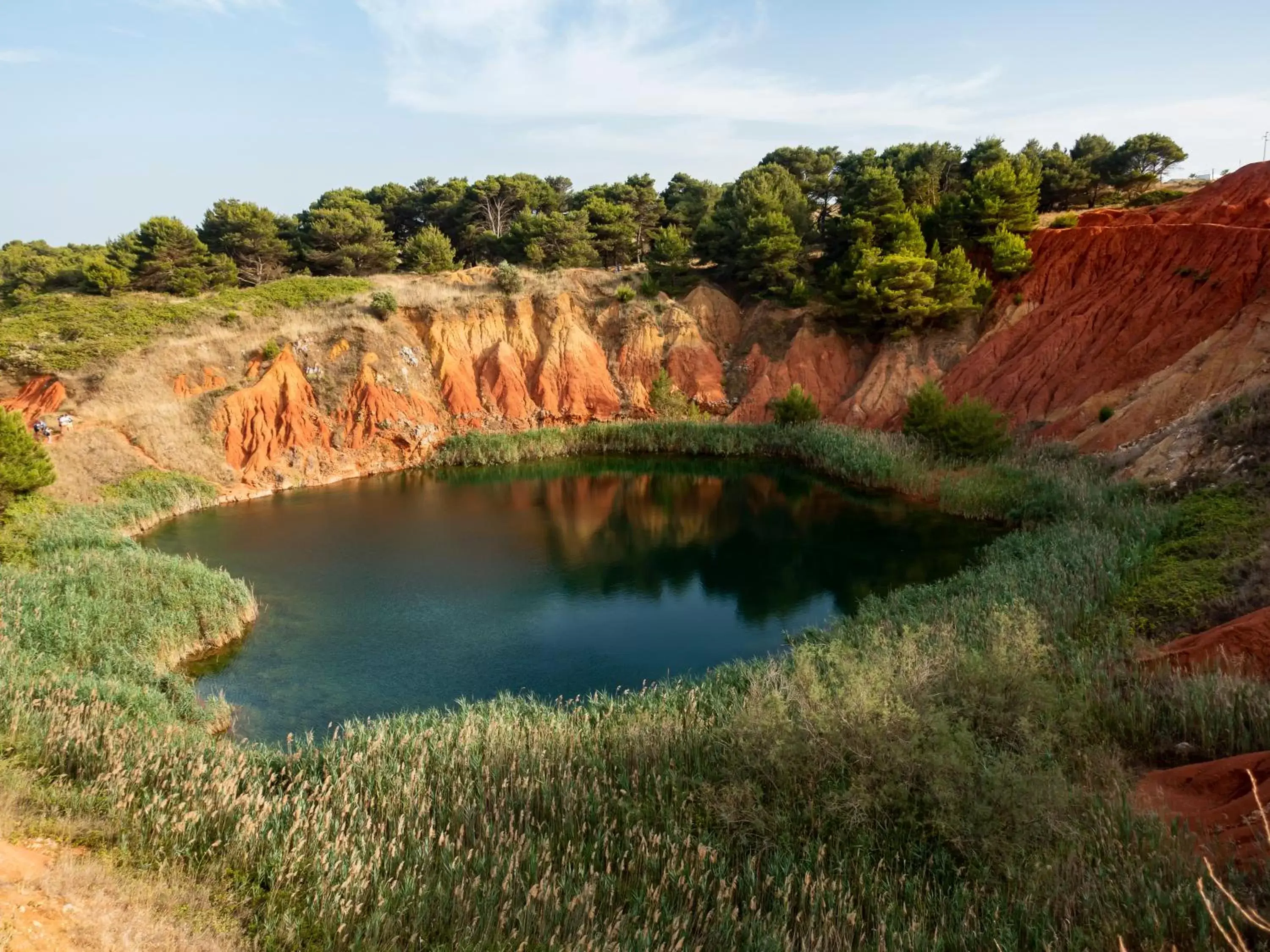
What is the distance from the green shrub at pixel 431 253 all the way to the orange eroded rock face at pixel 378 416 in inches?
425

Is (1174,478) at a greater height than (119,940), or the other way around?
(119,940)

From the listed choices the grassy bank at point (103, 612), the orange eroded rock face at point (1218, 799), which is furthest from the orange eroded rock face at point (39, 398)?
the orange eroded rock face at point (1218, 799)

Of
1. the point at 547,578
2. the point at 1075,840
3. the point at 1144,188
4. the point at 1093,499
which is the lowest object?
the point at 547,578

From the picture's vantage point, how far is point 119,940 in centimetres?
454

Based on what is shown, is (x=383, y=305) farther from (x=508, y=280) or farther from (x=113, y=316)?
(x=113, y=316)

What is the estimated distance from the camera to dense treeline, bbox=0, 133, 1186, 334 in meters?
33.2

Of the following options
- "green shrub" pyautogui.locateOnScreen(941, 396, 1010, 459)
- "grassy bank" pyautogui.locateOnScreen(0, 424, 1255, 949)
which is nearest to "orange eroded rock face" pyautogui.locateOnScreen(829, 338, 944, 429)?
"green shrub" pyautogui.locateOnScreen(941, 396, 1010, 459)

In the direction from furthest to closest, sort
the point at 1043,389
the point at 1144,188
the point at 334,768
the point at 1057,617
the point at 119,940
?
the point at 1144,188 → the point at 1043,389 → the point at 1057,617 → the point at 334,768 → the point at 119,940

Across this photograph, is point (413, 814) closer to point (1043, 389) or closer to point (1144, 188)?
point (1043, 389)

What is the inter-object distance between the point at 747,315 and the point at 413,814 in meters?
36.4

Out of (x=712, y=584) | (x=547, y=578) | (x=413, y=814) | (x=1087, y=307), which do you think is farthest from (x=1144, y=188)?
(x=413, y=814)

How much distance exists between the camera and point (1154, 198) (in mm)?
35375

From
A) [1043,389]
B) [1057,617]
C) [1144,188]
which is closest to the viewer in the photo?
[1057,617]

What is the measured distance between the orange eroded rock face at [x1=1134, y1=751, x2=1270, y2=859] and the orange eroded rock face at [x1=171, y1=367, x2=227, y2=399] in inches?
1242
